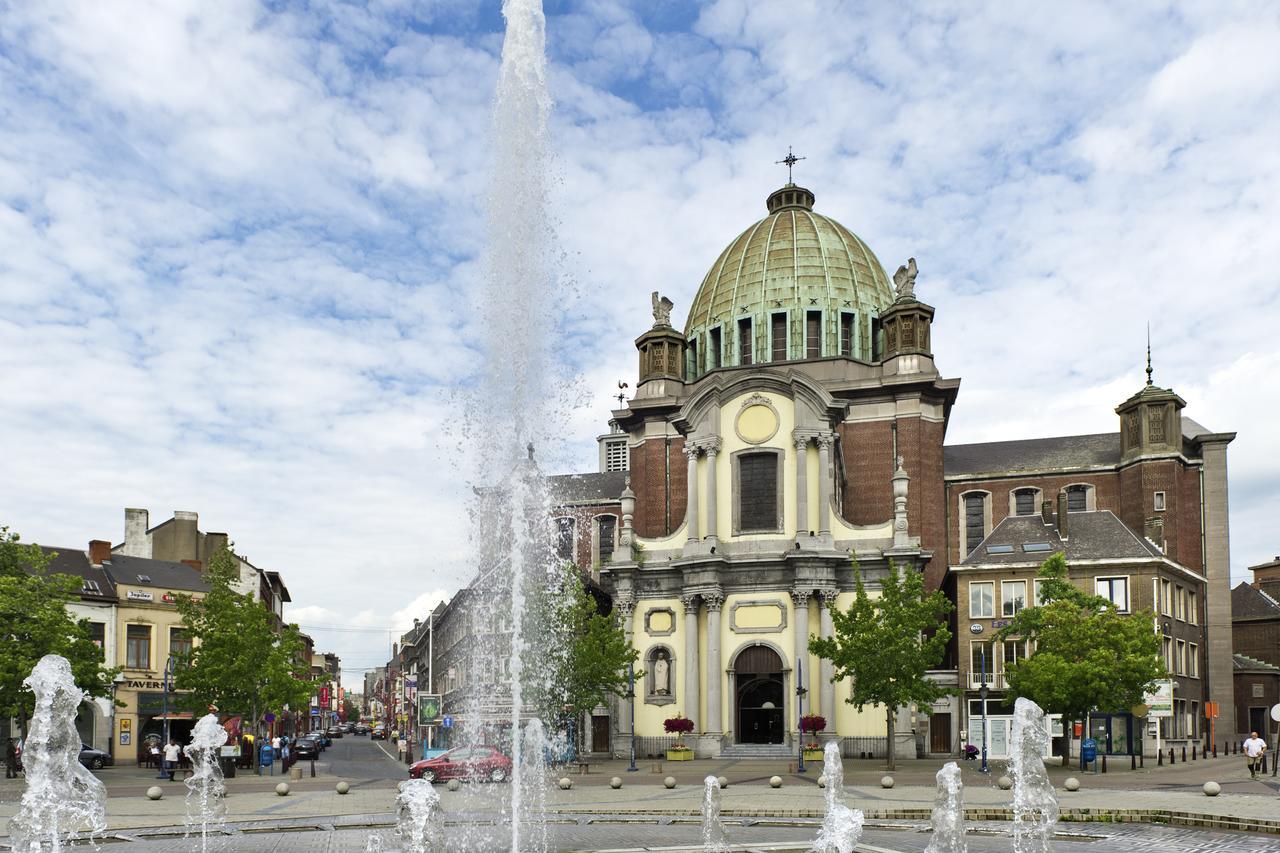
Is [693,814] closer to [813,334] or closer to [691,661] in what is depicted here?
[691,661]

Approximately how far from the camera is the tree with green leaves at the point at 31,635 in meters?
41.5

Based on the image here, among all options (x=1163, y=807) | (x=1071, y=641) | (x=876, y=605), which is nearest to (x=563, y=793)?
(x=1163, y=807)

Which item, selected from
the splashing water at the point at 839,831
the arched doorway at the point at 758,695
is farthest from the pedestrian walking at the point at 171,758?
the splashing water at the point at 839,831

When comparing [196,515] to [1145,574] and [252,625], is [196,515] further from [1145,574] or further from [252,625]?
[1145,574]

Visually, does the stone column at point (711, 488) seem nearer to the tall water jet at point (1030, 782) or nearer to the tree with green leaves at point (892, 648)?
the tree with green leaves at point (892, 648)

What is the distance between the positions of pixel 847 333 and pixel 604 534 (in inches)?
789

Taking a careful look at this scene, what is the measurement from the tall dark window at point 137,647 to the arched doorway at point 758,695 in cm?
2843

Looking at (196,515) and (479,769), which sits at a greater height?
(196,515)

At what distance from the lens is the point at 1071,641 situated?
4256 centimetres

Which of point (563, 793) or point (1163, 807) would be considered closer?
point (1163, 807)

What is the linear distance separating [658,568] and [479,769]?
21.4m

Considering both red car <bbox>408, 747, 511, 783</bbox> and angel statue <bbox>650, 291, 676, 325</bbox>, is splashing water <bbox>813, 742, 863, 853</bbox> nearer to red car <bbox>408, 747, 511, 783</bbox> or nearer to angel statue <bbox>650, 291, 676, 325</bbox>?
red car <bbox>408, 747, 511, 783</bbox>

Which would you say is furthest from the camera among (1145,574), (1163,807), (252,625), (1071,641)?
(1145,574)

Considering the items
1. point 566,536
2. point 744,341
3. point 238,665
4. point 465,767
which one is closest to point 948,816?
point 465,767
